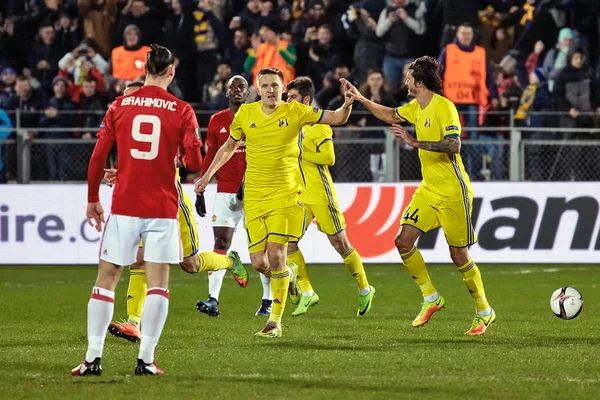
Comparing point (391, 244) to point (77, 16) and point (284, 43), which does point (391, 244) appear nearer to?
point (284, 43)

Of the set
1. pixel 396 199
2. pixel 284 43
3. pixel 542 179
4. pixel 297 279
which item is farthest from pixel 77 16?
pixel 297 279

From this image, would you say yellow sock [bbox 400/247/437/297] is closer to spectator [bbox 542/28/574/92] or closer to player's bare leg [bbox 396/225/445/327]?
player's bare leg [bbox 396/225/445/327]

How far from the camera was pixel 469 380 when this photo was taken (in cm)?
730

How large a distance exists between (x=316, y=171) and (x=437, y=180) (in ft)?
6.78

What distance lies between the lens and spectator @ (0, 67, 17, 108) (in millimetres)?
18837

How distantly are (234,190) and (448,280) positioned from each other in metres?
4.50

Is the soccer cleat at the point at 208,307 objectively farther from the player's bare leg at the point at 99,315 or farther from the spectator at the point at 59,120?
the spectator at the point at 59,120

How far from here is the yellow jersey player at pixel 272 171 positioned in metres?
9.59

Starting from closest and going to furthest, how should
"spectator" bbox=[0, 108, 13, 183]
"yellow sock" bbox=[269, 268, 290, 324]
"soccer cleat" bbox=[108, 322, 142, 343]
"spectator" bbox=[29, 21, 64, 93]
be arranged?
"soccer cleat" bbox=[108, 322, 142, 343] → "yellow sock" bbox=[269, 268, 290, 324] → "spectator" bbox=[0, 108, 13, 183] → "spectator" bbox=[29, 21, 64, 93]

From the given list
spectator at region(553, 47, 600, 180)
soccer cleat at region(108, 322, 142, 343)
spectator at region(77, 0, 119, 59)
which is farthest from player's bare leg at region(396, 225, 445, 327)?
spectator at region(77, 0, 119, 59)

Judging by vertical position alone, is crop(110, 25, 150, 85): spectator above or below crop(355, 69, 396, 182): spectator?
above

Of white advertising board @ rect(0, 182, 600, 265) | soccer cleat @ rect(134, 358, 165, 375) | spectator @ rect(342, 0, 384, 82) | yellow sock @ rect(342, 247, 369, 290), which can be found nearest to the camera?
soccer cleat @ rect(134, 358, 165, 375)

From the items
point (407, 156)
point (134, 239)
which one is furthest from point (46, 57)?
point (134, 239)

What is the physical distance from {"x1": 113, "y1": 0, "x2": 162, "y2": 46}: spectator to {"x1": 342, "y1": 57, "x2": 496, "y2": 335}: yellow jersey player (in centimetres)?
989
